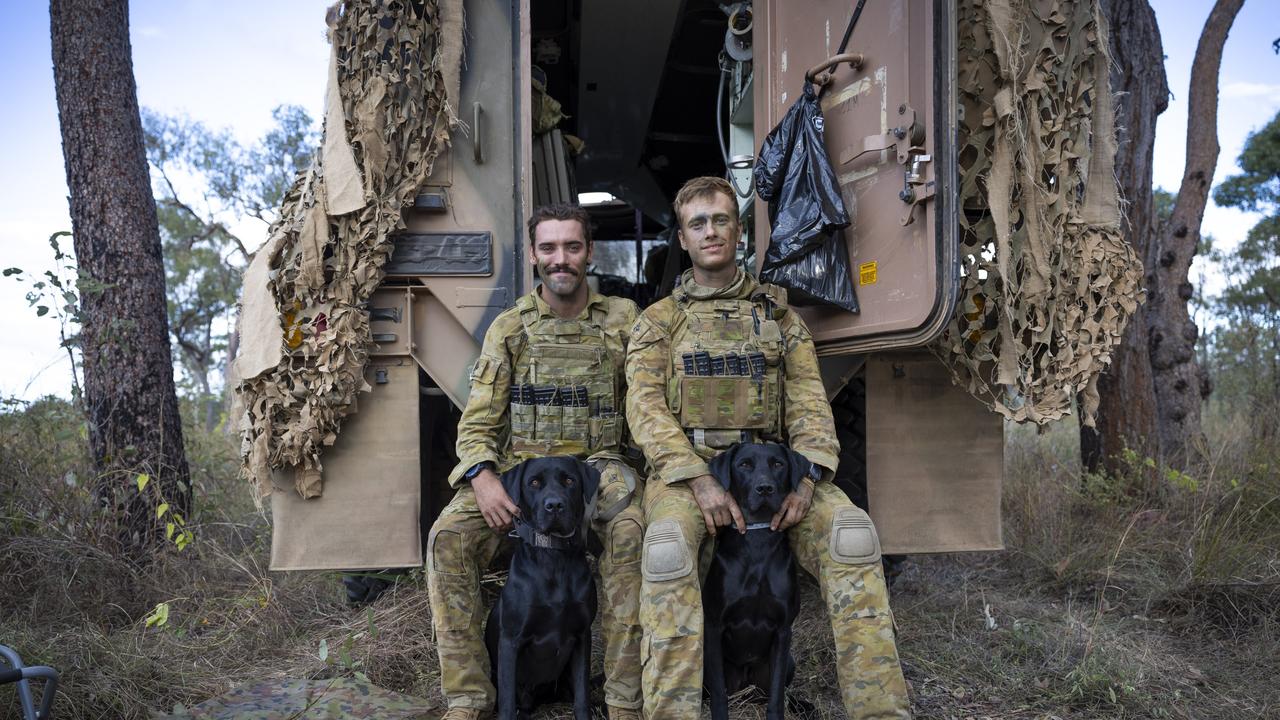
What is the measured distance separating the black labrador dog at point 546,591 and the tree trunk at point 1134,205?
13.0 ft

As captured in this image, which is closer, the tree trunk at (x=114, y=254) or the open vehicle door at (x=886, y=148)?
the open vehicle door at (x=886, y=148)

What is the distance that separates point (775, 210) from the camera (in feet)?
11.2

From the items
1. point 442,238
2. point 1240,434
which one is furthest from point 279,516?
point 1240,434

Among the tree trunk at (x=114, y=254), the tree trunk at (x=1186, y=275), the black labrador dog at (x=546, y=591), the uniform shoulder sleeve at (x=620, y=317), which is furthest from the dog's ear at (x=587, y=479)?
the tree trunk at (x=1186, y=275)

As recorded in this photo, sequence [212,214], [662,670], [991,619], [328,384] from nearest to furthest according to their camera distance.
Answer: [662,670] → [328,384] → [991,619] → [212,214]

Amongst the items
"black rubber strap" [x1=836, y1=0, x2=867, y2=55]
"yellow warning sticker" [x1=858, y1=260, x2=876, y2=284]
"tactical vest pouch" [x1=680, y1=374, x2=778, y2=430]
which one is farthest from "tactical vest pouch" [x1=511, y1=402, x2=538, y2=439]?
"black rubber strap" [x1=836, y1=0, x2=867, y2=55]

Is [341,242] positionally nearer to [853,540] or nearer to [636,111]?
[853,540]

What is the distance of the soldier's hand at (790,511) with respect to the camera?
275cm

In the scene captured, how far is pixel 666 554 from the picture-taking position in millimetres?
2629

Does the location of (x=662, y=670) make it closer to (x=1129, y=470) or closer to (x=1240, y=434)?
(x=1129, y=470)

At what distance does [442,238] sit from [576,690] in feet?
5.64

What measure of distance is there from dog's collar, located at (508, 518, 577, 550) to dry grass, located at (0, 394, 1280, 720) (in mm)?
755

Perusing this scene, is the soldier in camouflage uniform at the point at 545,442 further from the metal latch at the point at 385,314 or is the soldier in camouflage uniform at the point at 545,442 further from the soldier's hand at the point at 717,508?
Answer: the metal latch at the point at 385,314

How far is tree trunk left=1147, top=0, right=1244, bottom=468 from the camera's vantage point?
5609 millimetres
